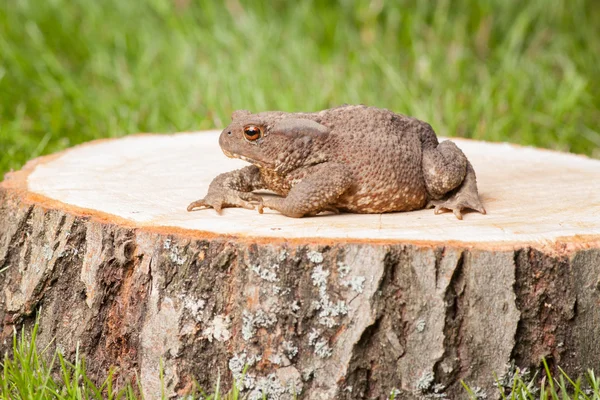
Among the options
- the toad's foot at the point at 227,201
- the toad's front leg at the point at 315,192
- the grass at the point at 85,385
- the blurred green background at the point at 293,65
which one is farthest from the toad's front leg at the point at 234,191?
the blurred green background at the point at 293,65

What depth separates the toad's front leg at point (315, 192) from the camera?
131 inches

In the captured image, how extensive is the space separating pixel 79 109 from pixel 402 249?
14.3 ft

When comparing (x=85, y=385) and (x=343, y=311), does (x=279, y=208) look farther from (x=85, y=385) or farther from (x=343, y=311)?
(x=85, y=385)

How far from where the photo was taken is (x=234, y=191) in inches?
138

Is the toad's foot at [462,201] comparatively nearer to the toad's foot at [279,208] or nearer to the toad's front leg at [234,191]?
the toad's foot at [279,208]

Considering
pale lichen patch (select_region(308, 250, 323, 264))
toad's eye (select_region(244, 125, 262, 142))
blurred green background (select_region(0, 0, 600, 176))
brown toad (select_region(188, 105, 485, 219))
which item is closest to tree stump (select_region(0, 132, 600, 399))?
pale lichen patch (select_region(308, 250, 323, 264))

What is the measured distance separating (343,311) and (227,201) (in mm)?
795

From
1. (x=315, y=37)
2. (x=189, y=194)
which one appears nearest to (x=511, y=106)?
(x=315, y=37)

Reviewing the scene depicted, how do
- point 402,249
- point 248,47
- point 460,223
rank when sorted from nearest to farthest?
point 402,249 < point 460,223 < point 248,47

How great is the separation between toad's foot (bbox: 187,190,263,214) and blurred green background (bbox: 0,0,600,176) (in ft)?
8.19

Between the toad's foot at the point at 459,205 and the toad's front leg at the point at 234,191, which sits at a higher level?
the toad's front leg at the point at 234,191

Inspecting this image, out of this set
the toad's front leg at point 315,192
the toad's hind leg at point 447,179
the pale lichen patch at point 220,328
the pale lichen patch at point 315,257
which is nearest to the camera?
the pale lichen patch at point 315,257

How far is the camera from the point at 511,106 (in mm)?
6605

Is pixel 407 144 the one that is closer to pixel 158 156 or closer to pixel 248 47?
pixel 158 156
